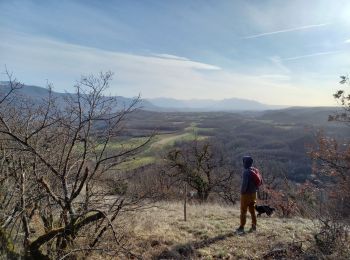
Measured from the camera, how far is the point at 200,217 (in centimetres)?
1175

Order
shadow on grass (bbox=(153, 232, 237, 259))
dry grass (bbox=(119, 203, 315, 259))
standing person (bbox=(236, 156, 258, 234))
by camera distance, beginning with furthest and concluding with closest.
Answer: standing person (bbox=(236, 156, 258, 234))
dry grass (bbox=(119, 203, 315, 259))
shadow on grass (bbox=(153, 232, 237, 259))

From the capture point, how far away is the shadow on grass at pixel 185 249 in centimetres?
778

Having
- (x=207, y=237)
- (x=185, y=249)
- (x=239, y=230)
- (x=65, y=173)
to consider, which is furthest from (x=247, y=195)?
(x=65, y=173)

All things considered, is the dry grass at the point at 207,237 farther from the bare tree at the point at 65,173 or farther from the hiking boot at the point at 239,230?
the bare tree at the point at 65,173

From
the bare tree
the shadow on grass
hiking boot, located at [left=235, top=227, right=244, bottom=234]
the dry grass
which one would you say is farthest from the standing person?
the bare tree

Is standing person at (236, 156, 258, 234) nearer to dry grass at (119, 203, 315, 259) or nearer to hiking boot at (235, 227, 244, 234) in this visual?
hiking boot at (235, 227, 244, 234)

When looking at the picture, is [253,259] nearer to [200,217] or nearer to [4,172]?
[200,217]

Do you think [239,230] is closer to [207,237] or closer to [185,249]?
[207,237]

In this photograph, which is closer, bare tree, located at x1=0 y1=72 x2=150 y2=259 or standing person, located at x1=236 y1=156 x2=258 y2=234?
bare tree, located at x1=0 y1=72 x2=150 y2=259

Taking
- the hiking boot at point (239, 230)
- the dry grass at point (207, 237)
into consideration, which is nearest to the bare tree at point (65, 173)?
the dry grass at point (207, 237)

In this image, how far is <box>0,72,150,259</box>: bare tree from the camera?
602 cm

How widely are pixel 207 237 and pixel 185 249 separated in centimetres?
103

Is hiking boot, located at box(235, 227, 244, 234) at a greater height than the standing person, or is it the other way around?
the standing person

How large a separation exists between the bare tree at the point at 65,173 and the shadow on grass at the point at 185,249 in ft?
5.29
